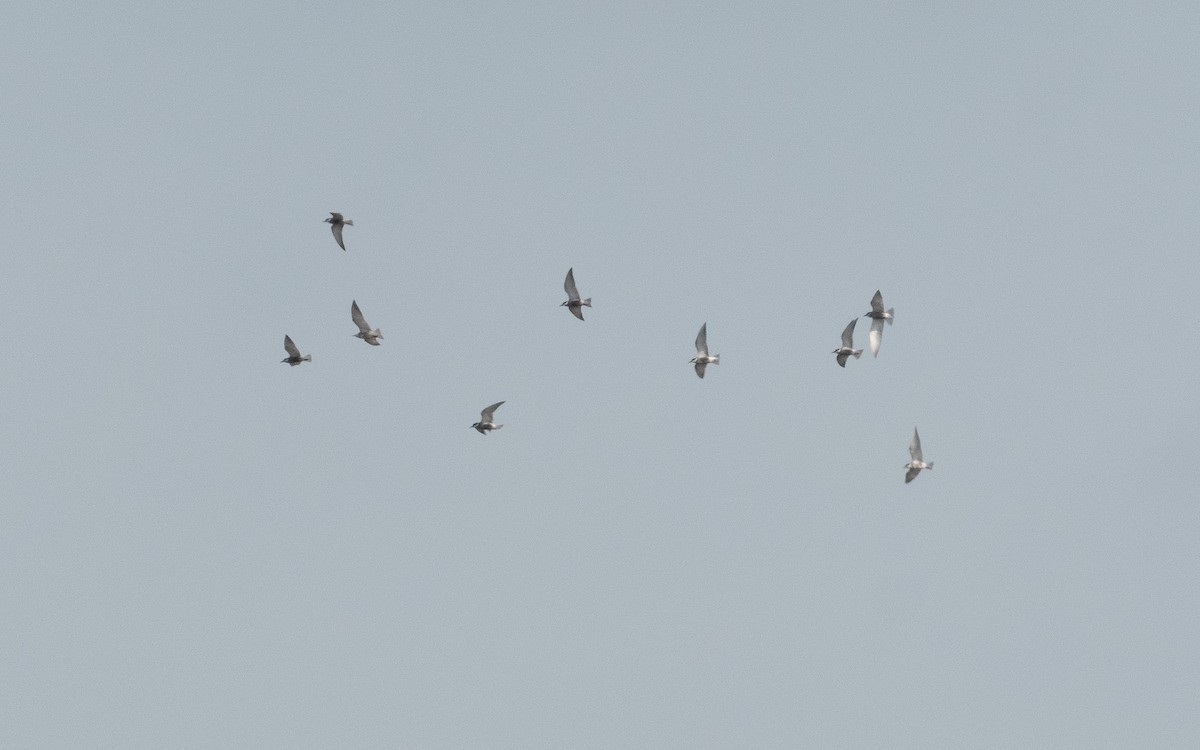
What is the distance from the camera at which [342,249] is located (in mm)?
138500

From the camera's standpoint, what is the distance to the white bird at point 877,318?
138750mm

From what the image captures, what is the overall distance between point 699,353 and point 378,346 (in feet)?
61.3

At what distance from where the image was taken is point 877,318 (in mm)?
139125

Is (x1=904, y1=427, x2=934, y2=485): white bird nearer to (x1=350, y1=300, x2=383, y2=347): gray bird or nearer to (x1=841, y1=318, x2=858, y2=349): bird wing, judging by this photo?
(x1=841, y1=318, x2=858, y2=349): bird wing

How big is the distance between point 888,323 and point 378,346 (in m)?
29.4

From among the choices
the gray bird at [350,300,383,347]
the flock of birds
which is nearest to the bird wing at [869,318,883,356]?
the flock of birds

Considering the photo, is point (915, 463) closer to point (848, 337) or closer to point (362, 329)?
point (848, 337)

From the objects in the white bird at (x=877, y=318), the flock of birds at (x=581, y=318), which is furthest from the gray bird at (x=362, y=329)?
the white bird at (x=877, y=318)

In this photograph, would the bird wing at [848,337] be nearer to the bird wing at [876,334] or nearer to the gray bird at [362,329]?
the bird wing at [876,334]

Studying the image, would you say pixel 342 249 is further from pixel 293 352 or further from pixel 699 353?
pixel 699 353

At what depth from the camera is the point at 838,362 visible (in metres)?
140

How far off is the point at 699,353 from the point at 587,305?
7.47m

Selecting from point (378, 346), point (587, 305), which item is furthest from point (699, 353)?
point (378, 346)

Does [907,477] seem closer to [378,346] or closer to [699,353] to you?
[699,353]
